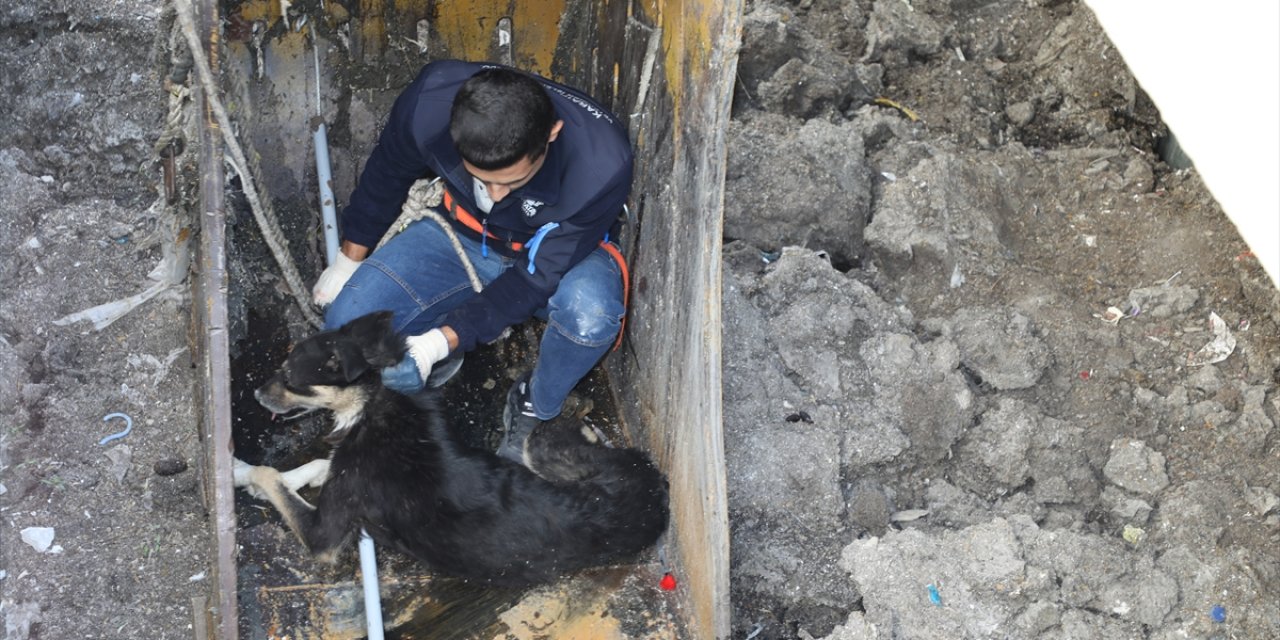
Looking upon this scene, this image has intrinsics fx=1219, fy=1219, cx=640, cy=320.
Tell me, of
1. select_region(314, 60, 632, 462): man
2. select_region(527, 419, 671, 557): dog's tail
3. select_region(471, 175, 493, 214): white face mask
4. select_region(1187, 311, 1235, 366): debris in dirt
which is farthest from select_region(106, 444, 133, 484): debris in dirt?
select_region(1187, 311, 1235, 366): debris in dirt

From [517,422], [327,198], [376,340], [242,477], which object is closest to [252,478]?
[242,477]

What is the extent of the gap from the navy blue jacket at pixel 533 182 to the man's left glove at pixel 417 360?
9 centimetres

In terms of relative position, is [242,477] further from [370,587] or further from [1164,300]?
[1164,300]

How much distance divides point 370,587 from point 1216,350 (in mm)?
3380

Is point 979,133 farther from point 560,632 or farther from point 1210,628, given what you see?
point 560,632

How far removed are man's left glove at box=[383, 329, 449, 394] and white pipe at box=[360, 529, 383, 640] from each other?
51 cm

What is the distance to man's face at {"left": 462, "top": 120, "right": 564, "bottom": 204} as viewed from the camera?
371 centimetres

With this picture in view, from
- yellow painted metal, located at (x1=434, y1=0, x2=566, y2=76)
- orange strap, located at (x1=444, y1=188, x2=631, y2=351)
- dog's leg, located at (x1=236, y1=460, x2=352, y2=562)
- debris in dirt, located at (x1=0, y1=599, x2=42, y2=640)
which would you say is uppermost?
yellow painted metal, located at (x1=434, y1=0, x2=566, y2=76)

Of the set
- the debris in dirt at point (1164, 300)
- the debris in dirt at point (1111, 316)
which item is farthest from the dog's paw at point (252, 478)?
the debris in dirt at point (1164, 300)

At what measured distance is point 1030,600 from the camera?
163 inches

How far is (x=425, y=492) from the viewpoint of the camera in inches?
152

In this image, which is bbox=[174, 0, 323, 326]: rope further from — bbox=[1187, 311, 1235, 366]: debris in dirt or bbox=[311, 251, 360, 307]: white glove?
bbox=[1187, 311, 1235, 366]: debris in dirt

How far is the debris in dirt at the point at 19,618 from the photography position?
391cm

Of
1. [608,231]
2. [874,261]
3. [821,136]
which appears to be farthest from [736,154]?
[608,231]
